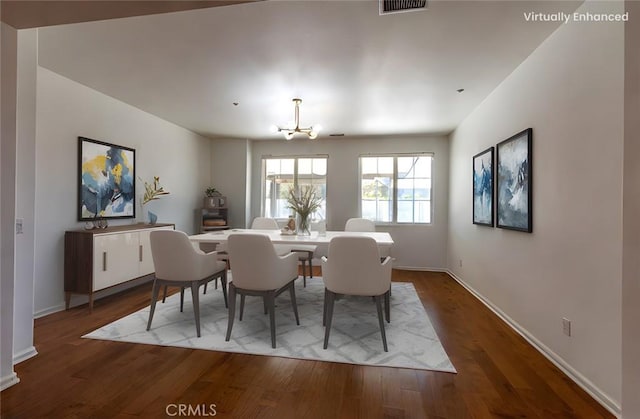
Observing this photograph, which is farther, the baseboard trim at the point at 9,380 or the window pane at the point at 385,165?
the window pane at the point at 385,165

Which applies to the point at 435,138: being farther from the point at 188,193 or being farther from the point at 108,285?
the point at 108,285

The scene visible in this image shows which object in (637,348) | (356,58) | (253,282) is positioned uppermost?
(356,58)

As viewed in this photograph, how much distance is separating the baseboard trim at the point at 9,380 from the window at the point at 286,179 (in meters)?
4.34

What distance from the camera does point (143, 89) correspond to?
3.32 m

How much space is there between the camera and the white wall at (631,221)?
3.05 feet

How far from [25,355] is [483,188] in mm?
4493

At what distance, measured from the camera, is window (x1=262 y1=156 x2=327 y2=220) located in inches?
227

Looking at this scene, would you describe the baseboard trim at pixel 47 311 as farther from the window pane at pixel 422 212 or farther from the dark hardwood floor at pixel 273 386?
the window pane at pixel 422 212

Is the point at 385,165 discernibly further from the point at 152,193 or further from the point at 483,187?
the point at 152,193

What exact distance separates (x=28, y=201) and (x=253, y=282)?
1.76 metres

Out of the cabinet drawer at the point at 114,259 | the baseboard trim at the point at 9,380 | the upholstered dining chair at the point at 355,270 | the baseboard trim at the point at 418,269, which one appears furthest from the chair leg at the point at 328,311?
the baseboard trim at the point at 418,269

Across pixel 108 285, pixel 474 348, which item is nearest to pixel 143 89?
pixel 108 285

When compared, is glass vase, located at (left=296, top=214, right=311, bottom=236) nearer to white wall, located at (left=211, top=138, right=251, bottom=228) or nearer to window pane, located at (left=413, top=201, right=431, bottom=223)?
white wall, located at (left=211, top=138, right=251, bottom=228)

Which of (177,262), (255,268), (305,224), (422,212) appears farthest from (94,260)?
(422,212)
